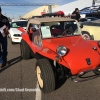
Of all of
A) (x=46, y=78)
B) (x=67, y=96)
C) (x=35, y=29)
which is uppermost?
(x=35, y=29)

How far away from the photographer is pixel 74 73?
153 inches

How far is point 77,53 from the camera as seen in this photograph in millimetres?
4082

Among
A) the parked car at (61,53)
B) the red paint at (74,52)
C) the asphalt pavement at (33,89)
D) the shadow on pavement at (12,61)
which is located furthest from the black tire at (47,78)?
the shadow on pavement at (12,61)

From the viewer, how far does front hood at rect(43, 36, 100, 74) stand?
152 inches

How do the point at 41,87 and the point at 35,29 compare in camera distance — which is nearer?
the point at 41,87

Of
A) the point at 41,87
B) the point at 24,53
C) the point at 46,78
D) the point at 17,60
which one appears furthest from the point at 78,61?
the point at 17,60

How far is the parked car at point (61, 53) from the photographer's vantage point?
12.8ft

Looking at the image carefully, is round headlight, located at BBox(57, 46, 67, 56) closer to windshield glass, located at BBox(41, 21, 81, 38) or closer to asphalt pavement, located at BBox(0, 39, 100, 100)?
asphalt pavement, located at BBox(0, 39, 100, 100)

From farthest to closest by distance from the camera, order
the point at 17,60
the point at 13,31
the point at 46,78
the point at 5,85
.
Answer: the point at 13,31, the point at 17,60, the point at 5,85, the point at 46,78

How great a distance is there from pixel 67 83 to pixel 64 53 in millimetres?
906

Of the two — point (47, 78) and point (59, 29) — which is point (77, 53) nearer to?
point (47, 78)

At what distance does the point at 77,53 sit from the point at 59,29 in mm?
1363

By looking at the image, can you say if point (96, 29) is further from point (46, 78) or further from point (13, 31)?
point (46, 78)

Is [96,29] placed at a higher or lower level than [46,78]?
higher
